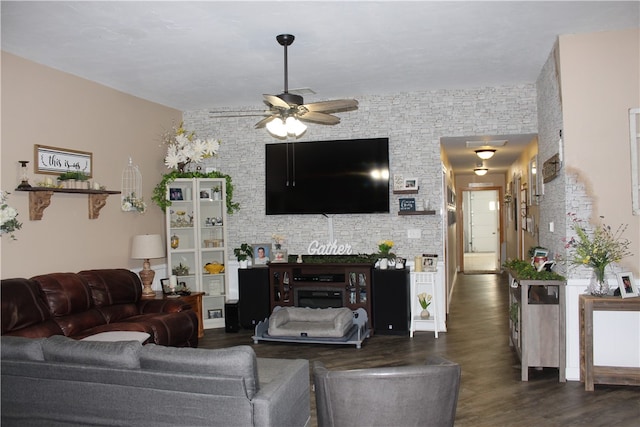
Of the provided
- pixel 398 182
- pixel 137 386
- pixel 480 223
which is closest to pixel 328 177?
pixel 398 182

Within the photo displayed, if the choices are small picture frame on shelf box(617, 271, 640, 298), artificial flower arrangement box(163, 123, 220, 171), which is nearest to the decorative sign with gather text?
artificial flower arrangement box(163, 123, 220, 171)

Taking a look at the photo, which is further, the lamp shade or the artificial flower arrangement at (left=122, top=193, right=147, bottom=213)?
the artificial flower arrangement at (left=122, top=193, right=147, bottom=213)

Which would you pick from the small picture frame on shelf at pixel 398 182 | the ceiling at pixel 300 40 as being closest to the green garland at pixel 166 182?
the ceiling at pixel 300 40

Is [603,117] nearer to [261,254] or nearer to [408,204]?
[408,204]

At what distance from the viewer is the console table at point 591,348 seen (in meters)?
4.11

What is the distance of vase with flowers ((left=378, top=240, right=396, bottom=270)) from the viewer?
6.19m

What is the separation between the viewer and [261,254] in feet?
22.2

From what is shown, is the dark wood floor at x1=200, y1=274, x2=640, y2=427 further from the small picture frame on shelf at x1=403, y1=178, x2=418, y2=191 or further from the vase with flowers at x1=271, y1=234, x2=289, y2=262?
the small picture frame on shelf at x1=403, y1=178, x2=418, y2=191

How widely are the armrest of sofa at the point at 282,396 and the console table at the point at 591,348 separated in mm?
2422

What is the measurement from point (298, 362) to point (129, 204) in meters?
3.65

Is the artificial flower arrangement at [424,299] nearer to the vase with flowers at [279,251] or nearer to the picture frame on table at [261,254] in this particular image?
the vase with flowers at [279,251]

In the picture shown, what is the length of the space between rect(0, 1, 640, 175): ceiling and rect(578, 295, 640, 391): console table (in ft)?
7.38

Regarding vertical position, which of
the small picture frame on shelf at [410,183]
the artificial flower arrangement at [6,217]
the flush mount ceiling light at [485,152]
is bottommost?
the artificial flower arrangement at [6,217]

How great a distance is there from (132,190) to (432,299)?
12.7 feet
